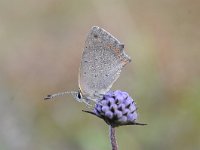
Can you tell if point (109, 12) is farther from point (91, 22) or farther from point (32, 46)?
point (32, 46)

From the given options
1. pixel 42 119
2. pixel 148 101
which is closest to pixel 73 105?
pixel 42 119

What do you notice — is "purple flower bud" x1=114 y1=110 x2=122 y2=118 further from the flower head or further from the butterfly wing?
the butterfly wing

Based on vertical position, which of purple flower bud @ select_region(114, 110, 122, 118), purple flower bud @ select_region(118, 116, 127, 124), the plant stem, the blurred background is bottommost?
the plant stem

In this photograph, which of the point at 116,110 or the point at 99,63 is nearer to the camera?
the point at 116,110

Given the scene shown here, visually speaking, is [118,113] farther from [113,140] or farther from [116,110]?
[113,140]

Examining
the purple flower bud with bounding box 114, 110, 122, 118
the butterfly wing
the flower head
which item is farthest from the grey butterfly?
the purple flower bud with bounding box 114, 110, 122, 118

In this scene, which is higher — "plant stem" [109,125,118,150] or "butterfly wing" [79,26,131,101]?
"butterfly wing" [79,26,131,101]

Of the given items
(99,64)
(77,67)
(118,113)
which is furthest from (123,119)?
(77,67)
